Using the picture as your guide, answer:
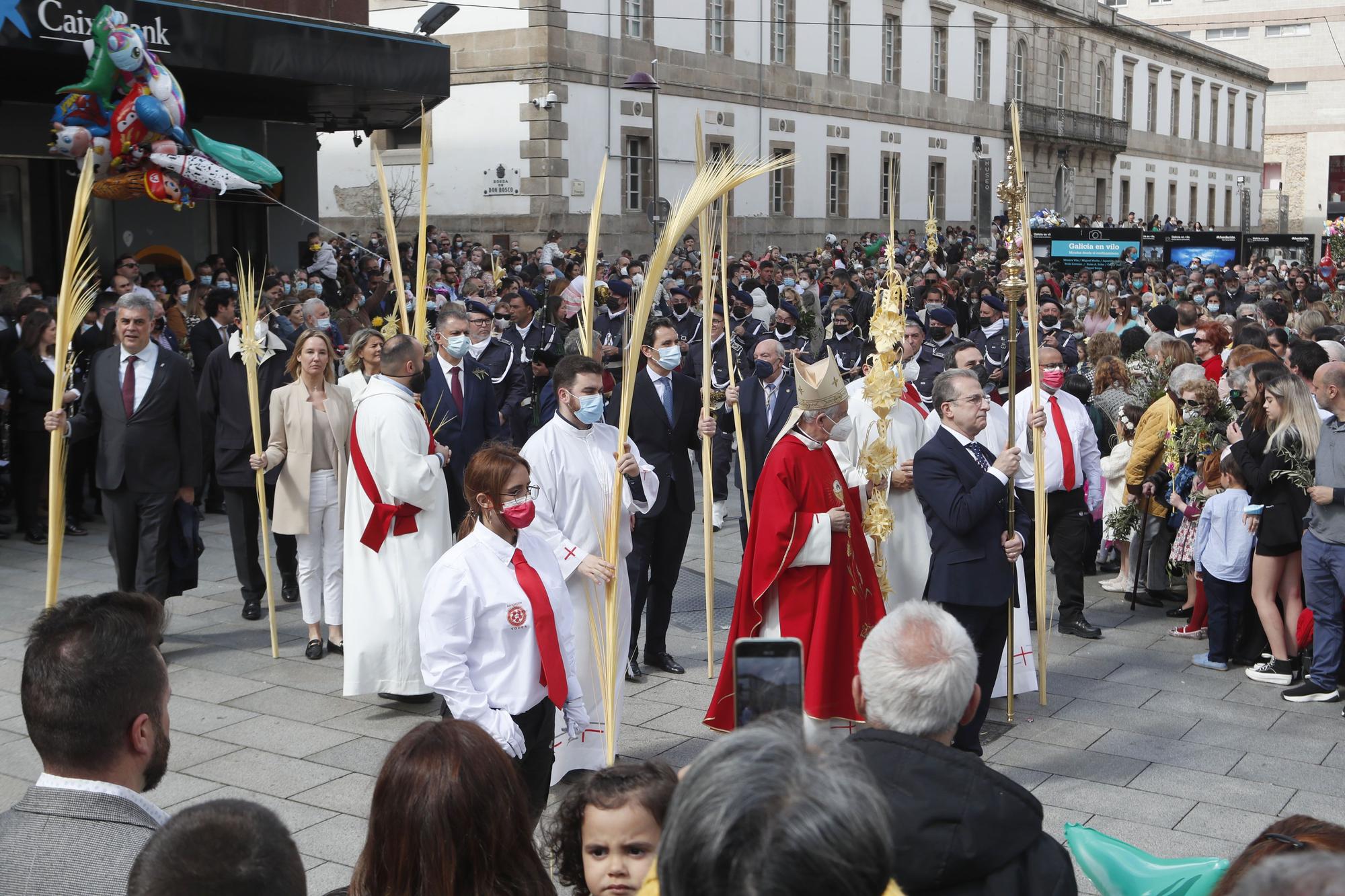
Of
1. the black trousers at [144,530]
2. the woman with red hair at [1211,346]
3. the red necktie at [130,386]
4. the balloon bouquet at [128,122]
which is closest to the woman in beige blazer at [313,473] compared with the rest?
the black trousers at [144,530]

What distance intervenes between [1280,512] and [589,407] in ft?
11.9

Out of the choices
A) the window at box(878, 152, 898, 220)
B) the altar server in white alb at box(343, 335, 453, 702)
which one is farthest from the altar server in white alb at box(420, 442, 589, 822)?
the window at box(878, 152, 898, 220)

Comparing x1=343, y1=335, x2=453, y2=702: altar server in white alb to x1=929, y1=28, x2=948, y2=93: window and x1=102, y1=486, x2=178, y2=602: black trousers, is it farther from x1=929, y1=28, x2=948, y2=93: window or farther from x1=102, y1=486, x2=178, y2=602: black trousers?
x1=929, y1=28, x2=948, y2=93: window

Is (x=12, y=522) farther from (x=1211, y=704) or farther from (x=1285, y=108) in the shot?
(x=1285, y=108)

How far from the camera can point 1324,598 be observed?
6980mm

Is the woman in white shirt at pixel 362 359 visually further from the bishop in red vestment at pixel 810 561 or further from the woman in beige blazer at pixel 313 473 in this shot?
the bishop in red vestment at pixel 810 561

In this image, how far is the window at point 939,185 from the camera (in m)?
43.5

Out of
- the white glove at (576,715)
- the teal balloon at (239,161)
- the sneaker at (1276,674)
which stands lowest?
the sneaker at (1276,674)

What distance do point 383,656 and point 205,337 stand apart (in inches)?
231

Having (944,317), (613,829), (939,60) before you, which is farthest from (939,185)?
(613,829)

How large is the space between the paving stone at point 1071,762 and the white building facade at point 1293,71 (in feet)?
231

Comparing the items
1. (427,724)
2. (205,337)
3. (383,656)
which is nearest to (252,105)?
(205,337)

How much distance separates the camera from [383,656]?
6902 mm

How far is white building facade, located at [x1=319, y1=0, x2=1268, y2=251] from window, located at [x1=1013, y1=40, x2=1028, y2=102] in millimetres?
93
